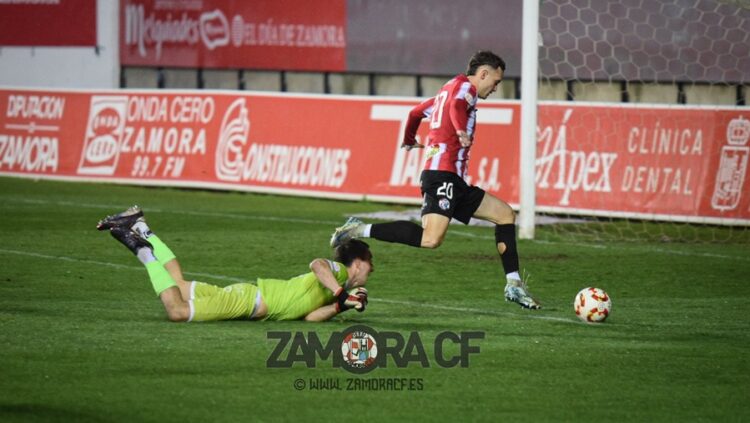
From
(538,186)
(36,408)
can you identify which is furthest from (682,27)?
(36,408)

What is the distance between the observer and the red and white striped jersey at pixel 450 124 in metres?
10.5

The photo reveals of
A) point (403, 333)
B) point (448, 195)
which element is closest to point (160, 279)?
point (403, 333)

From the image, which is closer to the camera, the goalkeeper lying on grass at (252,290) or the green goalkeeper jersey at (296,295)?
the goalkeeper lying on grass at (252,290)

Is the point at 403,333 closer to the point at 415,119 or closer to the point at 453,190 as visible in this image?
the point at 453,190

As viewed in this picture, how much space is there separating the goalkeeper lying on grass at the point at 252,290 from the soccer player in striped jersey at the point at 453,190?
3.00ft

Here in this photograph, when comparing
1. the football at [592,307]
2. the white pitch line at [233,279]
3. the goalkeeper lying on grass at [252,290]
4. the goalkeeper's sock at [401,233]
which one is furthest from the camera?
the goalkeeper's sock at [401,233]

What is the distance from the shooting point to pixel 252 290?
9523 millimetres

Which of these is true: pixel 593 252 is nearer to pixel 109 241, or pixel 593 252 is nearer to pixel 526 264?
pixel 526 264

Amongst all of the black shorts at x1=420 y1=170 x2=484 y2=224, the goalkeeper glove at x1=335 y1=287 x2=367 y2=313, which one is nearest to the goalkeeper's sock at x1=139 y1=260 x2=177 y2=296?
the goalkeeper glove at x1=335 y1=287 x2=367 y2=313

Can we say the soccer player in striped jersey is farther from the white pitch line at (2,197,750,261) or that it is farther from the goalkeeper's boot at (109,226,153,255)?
the white pitch line at (2,197,750,261)

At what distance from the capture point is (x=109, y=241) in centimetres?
1490

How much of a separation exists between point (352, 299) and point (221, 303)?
2.96ft

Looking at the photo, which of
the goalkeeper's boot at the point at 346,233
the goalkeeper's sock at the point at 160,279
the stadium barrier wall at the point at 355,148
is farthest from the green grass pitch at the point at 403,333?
the stadium barrier wall at the point at 355,148

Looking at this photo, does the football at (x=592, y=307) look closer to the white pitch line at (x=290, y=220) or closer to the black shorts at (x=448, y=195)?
the black shorts at (x=448, y=195)
